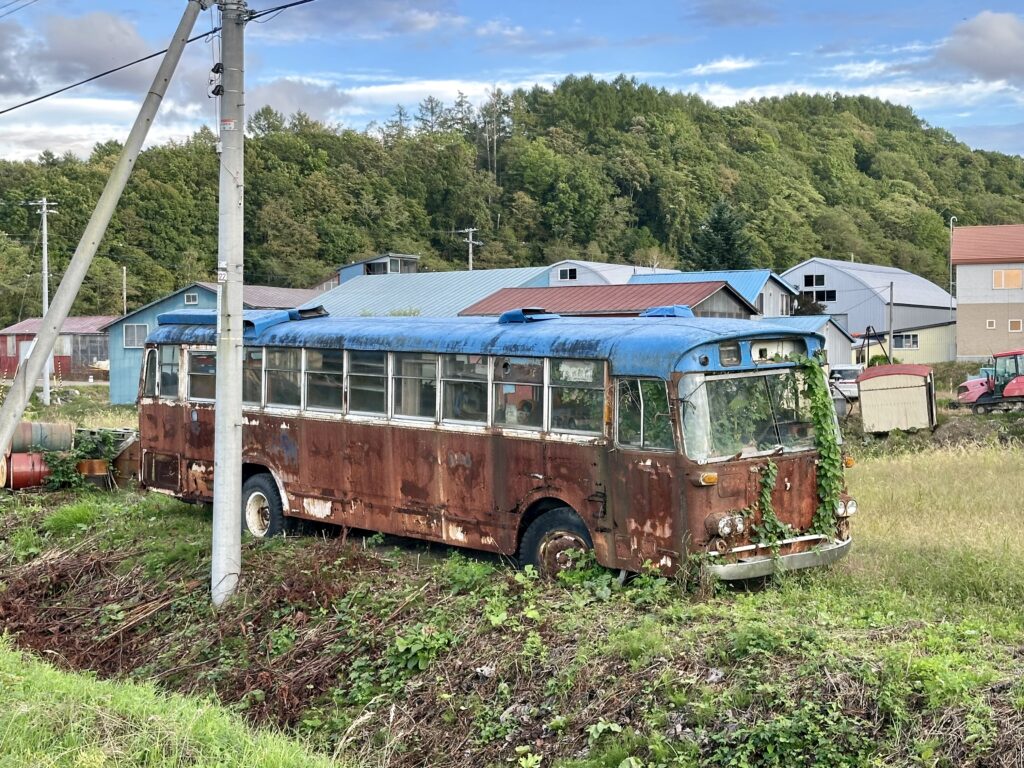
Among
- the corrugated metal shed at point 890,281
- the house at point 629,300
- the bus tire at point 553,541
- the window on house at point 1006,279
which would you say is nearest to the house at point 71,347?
the house at point 629,300

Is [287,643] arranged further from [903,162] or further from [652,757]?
[903,162]

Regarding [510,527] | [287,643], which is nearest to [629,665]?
[510,527]

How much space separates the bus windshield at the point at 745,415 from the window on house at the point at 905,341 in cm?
5442

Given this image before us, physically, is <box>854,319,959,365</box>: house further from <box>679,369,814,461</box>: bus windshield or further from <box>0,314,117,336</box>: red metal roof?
<box>679,369,814,461</box>: bus windshield

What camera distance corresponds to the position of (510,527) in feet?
36.2

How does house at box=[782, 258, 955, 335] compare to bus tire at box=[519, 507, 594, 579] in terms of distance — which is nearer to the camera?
bus tire at box=[519, 507, 594, 579]

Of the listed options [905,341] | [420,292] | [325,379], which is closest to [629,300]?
[420,292]

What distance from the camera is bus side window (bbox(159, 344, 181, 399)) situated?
50.3 ft

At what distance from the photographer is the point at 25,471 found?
1888 cm

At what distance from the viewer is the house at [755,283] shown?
46.3 meters

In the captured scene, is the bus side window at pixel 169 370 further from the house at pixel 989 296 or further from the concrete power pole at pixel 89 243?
the house at pixel 989 296

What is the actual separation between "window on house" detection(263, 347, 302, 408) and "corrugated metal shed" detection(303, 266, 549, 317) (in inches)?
1097

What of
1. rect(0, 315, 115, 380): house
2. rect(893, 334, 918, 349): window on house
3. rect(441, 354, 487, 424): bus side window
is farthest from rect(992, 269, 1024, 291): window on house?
rect(441, 354, 487, 424): bus side window

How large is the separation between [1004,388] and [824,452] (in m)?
27.5
